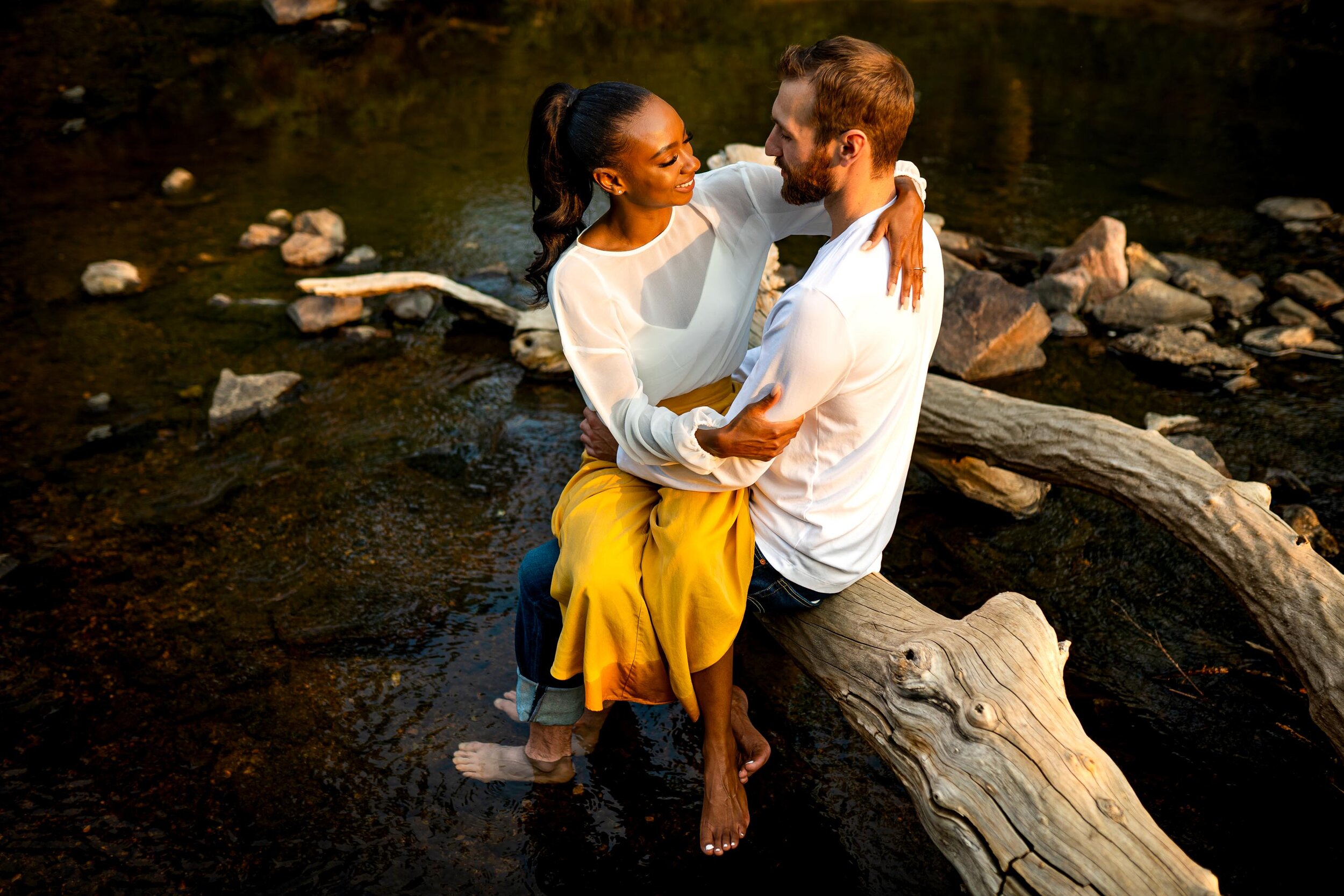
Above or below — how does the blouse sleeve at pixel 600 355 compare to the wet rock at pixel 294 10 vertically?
above

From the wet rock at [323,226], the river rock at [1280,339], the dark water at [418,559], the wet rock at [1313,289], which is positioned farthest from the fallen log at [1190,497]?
the wet rock at [323,226]

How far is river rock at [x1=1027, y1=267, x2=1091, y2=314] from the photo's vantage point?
5.91 metres

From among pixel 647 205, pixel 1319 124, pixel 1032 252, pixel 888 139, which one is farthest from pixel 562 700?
pixel 1319 124

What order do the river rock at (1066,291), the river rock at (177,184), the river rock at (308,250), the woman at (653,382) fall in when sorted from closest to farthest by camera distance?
the woman at (653,382), the river rock at (1066,291), the river rock at (308,250), the river rock at (177,184)

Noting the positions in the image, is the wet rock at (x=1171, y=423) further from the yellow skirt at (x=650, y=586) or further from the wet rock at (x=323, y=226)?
the wet rock at (x=323, y=226)

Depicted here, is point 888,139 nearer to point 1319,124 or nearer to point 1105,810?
point 1105,810

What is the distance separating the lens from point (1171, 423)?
478cm

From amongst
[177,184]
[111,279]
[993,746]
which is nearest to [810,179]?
[993,746]

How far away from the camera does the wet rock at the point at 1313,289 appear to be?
233 inches

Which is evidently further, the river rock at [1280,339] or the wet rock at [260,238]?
the wet rock at [260,238]

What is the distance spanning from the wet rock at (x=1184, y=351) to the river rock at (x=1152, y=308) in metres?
0.17

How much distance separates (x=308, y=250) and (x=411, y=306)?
128 cm

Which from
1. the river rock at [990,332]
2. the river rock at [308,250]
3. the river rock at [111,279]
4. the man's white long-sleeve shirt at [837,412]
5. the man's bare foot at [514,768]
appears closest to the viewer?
the man's white long-sleeve shirt at [837,412]

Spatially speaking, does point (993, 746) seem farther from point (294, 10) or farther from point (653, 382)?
point (294, 10)
